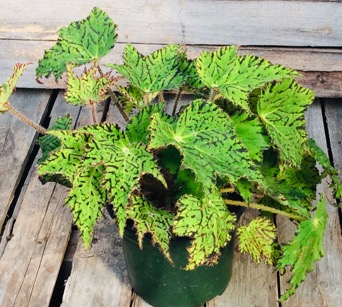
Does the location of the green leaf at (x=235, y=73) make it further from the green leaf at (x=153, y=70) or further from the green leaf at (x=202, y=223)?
the green leaf at (x=202, y=223)

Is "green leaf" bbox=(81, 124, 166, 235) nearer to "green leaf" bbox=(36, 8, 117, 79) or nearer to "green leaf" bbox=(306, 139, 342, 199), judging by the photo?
"green leaf" bbox=(36, 8, 117, 79)

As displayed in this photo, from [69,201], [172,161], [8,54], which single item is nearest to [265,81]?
[172,161]

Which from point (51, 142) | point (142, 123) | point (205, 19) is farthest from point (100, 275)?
point (205, 19)

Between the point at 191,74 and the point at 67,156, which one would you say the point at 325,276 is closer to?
the point at 191,74

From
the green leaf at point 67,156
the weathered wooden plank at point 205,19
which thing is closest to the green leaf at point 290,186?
the green leaf at point 67,156

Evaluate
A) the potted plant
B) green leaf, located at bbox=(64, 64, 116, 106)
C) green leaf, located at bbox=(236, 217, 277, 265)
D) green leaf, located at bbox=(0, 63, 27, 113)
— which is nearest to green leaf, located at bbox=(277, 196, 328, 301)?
the potted plant

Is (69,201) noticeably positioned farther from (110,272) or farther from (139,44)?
(139,44)

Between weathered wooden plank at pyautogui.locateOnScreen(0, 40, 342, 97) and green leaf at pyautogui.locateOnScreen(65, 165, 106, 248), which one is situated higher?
weathered wooden plank at pyautogui.locateOnScreen(0, 40, 342, 97)
